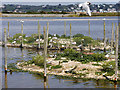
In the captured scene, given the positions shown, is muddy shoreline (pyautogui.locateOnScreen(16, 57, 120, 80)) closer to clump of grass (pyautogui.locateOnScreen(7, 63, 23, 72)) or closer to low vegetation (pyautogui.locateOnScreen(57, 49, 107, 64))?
clump of grass (pyautogui.locateOnScreen(7, 63, 23, 72))

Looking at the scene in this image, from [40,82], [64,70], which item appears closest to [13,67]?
[64,70]

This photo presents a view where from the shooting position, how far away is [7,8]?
5389 inches

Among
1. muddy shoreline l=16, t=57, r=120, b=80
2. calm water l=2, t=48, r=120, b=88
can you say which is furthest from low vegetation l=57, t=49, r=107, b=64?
calm water l=2, t=48, r=120, b=88

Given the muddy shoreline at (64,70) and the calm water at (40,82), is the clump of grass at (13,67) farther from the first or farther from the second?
the calm water at (40,82)

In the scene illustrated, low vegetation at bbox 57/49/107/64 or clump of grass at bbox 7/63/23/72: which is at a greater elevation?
low vegetation at bbox 57/49/107/64

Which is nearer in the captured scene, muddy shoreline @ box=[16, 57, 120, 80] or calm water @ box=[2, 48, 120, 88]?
calm water @ box=[2, 48, 120, 88]

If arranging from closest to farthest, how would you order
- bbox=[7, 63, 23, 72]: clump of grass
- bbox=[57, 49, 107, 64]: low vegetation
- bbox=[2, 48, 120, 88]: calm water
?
bbox=[2, 48, 120, 88]: calm water
bbox=[7, 63, 23, 72]: clump of grass
bbox=[57, 49, 107, 64]: low vegetation

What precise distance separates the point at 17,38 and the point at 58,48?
332 inches

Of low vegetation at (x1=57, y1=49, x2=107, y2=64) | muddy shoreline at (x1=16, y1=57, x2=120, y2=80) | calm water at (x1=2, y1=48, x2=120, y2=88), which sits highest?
low vegetation at (x1=57, y1=49, x2=107, y2=64)

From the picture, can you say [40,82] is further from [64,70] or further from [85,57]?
[85,57]

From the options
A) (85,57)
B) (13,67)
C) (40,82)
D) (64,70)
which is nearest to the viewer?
(40,82)

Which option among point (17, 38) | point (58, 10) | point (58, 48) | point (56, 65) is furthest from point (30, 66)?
point (58, 10)

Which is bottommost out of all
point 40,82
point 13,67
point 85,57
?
point 40,82

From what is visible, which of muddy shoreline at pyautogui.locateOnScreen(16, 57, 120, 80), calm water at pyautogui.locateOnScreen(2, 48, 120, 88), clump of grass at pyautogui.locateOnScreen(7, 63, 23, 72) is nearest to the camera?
calm water at pyautogui.locateOnScreen(2, 48, 120, 88)
